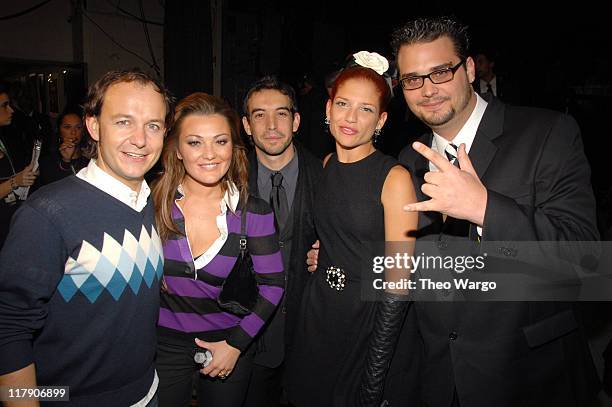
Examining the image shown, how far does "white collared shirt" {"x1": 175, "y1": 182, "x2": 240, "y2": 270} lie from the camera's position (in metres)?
1.92

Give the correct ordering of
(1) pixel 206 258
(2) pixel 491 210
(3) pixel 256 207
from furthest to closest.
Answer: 1. (3) pixel 256 207
2. (1) pixel 206 258
3. (2) pixel 491 210

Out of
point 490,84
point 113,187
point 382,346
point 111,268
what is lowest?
point 382,346

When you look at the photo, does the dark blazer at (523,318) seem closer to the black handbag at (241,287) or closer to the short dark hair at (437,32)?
the short dark hair at (437,32)

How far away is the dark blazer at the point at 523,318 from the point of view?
1.52 metres

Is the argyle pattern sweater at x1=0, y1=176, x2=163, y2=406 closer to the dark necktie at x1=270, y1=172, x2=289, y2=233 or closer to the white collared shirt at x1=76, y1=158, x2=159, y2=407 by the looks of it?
the white collared shirt at x1=76, y1=158, x2=159, y2=407

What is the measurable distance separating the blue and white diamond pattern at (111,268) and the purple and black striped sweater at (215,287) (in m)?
0.29

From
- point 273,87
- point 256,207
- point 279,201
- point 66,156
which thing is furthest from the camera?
point 66,156

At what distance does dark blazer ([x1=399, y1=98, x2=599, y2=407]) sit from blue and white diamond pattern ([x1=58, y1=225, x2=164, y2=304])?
1.20m

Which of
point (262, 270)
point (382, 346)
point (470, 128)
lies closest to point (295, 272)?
point (262, 270)

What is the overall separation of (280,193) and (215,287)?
2.37 feet

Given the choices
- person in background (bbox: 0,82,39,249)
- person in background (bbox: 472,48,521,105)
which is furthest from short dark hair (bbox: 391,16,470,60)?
person in background (bbox: 472,48,521,105)

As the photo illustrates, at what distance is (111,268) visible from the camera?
1457 millimetres

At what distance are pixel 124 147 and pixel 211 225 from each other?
1.99 ft

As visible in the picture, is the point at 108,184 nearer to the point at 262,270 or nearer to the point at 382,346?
the point at 262,270
